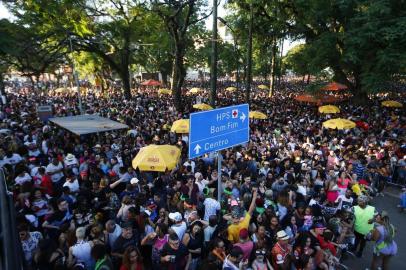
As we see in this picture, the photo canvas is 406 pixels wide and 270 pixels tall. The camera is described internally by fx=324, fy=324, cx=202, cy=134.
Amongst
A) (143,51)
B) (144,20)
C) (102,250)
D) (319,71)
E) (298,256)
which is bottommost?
(298,256)

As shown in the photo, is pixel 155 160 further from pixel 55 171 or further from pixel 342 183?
pixel 342 183

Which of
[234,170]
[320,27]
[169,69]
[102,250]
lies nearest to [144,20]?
[320,27]

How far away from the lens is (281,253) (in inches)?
207

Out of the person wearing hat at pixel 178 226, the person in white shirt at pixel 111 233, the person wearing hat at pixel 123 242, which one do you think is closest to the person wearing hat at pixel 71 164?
the person in white shirt at pixel 111 233

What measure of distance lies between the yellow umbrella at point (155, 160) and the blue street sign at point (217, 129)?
2489mm

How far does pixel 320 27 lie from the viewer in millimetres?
23531

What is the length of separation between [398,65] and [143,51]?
74.2 ft

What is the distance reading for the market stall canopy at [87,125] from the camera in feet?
38.7

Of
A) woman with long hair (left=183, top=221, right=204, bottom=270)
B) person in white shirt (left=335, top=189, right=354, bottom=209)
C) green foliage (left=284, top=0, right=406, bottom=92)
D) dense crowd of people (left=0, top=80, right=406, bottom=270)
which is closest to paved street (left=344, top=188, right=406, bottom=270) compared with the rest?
dense crowd of people (left=0, top=80, right=406, bottom=270)

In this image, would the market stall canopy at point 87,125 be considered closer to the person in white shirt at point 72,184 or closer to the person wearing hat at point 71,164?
the person wearing hat at point 71,164

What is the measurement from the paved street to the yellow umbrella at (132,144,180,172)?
4.86 metres

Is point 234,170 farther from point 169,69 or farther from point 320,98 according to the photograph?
point 169,69

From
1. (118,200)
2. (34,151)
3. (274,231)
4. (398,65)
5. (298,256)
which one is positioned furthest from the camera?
(398,65)

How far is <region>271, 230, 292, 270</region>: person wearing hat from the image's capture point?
5.15 metres
